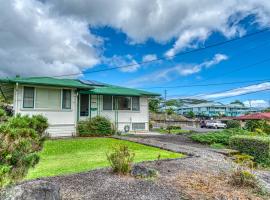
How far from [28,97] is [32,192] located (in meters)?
11.9

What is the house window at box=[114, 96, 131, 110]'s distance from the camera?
17.7 meters

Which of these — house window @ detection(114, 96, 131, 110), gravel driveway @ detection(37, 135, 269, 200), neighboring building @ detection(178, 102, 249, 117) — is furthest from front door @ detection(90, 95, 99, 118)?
neighboring building @ detection(178, 102, 249, 117)

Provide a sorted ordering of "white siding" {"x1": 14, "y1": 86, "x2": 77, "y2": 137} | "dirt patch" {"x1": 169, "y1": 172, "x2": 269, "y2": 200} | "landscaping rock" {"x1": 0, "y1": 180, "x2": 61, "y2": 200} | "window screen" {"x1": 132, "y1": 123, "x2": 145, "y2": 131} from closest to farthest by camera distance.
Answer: "landscaping rock" {"x1": 0, "y1": 180, "x2": 61, "y2": 200}
"dirt patch" {"x1": 169, "y1": 172, "x2": 269, "y2": 200}
"white siding" {"x1": 14, "y1": 86, "x2": 77, "y2": 137}
"window screen" {"x1": 132, "y1": 123, "x2": 145, "y2": 131}

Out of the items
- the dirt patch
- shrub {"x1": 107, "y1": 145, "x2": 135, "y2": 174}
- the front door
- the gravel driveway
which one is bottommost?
the dirt patch

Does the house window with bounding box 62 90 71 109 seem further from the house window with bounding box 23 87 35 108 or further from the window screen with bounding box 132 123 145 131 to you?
the window screen with bounding box 132 123 145 131

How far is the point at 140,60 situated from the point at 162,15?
28.6ft

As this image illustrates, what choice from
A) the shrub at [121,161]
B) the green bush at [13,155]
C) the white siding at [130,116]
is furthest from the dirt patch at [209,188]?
the white siding at [130,116]

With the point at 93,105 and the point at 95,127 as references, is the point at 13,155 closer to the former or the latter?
the point at 95,127

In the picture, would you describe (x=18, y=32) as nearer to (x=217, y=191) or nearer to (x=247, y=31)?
(x=247, y=31)

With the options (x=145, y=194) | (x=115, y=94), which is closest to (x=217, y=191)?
(x=145, y=194)

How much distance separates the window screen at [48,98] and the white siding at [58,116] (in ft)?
1.39

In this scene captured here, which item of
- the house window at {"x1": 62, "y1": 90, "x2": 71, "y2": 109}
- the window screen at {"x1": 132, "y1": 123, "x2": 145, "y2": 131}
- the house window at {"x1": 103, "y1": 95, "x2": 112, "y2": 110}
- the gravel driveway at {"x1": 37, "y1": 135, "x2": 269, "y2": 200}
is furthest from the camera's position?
the window screen at {"x1": 132, "y1": 123, "x2": 145, "y2": 131}

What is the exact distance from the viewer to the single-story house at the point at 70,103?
44.2ft

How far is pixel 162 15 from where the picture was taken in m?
14.8
